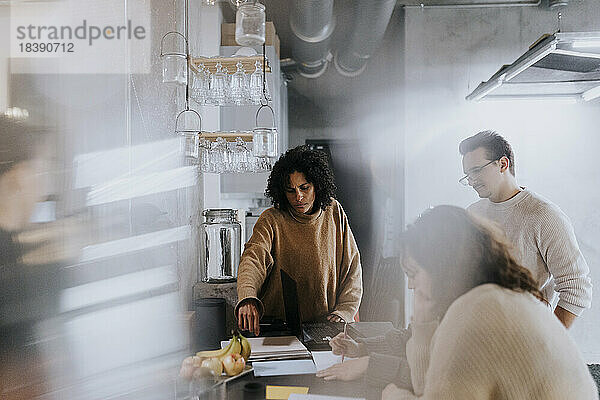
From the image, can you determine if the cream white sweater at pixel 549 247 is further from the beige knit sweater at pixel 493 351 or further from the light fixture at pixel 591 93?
the light fixture at pixel 591 93

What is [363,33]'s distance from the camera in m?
3.61

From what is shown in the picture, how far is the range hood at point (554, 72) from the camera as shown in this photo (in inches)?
83.2

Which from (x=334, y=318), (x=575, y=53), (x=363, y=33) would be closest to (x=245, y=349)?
(x=334, y=318)

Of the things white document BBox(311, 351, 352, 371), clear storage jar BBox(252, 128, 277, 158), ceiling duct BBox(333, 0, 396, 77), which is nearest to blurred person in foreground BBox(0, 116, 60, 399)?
white document BBox(311, 351, 352, 371)

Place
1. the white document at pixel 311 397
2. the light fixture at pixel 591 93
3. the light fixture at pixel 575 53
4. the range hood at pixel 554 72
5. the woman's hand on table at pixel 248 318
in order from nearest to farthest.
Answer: the white document at pixel 311 397 → the woman's hand on table at pixel 248 318 → the range hood at pixel 554 72 → the light fixture at pixel 575 53 → the light fixture at pixel 591 93

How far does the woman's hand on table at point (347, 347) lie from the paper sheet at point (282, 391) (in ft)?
0.55

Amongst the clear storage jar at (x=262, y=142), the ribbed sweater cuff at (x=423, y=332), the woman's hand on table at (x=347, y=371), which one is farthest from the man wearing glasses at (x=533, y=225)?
the ribbed sweater cuff at (x=423, y=332)

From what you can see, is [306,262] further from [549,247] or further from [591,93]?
[591,93]

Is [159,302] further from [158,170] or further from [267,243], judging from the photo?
[267,243]

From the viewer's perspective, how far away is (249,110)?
130 inches

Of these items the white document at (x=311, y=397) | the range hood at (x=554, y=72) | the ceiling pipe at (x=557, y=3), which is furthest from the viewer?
the ceiling pipe at (x=557, y=3)

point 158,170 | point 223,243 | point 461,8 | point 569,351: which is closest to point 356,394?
point 569,351

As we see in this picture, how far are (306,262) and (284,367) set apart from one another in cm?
76

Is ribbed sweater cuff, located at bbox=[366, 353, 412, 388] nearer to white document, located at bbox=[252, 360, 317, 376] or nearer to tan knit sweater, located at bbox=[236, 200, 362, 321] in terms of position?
white document, located at bbox=[252, 360, 317, 376]
